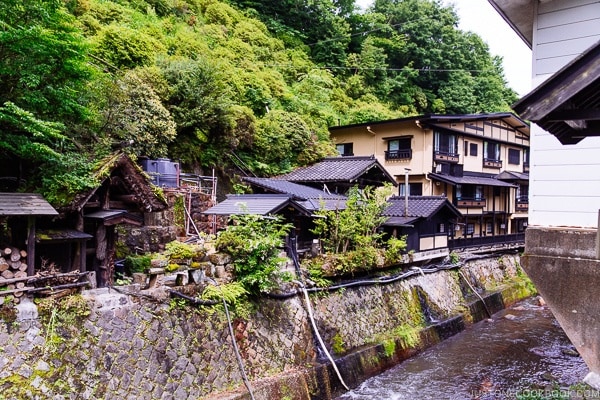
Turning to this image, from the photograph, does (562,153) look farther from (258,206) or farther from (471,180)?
(471,180)

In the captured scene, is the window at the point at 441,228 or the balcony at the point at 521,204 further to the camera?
the balcony at the point at 521,204

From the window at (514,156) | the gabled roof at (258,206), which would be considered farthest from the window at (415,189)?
the gabled roof at (258,206)

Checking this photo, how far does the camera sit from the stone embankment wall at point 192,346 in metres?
7.86

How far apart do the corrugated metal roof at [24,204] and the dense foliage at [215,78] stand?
85cm

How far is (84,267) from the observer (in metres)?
10.2

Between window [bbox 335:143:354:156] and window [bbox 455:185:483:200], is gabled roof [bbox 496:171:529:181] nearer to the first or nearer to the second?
window [bbox 455:185:483:200]

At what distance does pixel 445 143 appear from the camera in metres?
29.7

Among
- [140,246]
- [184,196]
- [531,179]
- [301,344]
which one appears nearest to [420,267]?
[301,344]

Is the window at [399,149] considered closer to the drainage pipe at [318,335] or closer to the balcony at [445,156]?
the balcony at [445,156]

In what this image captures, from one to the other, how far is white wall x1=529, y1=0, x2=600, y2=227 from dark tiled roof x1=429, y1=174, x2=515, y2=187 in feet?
73.8

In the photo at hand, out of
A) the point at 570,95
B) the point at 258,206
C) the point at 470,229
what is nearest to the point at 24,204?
the point at 258,206

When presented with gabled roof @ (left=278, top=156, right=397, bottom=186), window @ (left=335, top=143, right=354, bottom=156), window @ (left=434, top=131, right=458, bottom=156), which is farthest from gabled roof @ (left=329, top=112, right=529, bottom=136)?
gabled roof @ (left=278, top=156, right=397, bottom=186)

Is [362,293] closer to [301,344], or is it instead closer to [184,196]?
[301,344]

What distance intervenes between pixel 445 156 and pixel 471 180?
2.87 m
